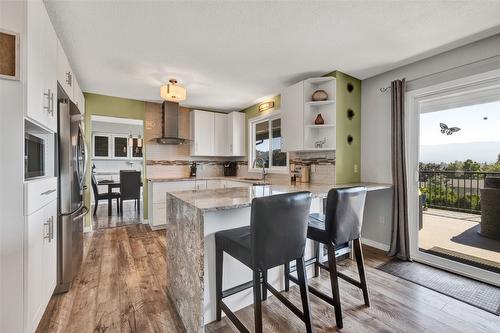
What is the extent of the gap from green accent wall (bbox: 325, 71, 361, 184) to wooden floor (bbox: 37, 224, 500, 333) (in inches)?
48.6

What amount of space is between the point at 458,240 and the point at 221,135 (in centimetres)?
417

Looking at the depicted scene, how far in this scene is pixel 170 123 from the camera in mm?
4418

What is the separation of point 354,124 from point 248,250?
2670 millimetres

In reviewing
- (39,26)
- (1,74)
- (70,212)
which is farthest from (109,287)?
(39,26)

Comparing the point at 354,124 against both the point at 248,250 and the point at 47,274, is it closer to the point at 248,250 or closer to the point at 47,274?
the point at 248,250

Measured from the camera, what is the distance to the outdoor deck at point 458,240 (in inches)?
94.9

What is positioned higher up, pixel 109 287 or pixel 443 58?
pixel 443 58

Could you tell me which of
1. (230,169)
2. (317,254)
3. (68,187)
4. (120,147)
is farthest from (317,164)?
(120,147)

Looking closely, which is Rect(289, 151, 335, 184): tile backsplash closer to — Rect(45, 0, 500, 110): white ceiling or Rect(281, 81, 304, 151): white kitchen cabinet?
Rect(281, 81, 304, 151): white kitchen cabinet

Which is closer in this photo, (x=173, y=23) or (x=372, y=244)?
(x=173, y=23)

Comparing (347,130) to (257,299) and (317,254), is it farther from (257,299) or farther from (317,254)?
(257,299)

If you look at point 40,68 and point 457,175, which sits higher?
point 40,68

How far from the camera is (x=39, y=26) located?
61.1 inches

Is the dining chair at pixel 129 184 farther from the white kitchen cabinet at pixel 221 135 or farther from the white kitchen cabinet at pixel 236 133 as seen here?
the white kitchen cabinet at pixel 236 133
